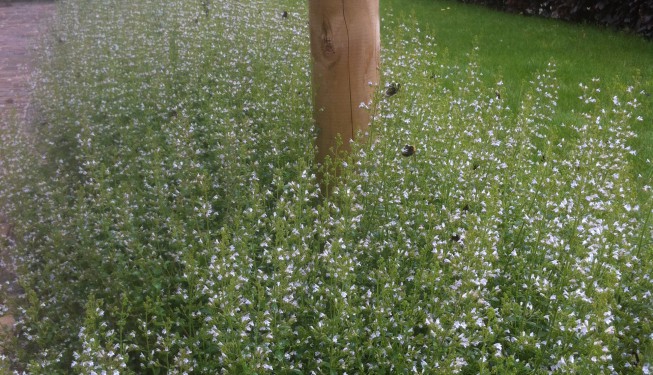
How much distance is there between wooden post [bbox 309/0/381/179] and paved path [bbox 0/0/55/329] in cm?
215

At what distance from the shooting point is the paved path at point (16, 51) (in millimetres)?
6711

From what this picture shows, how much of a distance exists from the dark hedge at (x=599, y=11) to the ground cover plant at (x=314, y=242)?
4.94m

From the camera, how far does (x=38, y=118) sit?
19.9 feet

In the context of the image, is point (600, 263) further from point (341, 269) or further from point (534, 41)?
point (534, 41)

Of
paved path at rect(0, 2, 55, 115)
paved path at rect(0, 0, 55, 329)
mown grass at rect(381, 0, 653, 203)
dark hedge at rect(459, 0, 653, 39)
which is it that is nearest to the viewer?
mown grass at rect(381, 0, 653, 203)

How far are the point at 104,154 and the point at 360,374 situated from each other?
3.01m

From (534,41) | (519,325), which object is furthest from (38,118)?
(534,41)

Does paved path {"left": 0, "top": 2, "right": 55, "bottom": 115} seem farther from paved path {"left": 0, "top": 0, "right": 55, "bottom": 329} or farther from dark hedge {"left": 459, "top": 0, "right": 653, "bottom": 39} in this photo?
dark hedge {"left": 459, "top": 0, "right": 653, "bottom": 39}

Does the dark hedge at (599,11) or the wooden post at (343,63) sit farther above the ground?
the wooden post at (343,63)

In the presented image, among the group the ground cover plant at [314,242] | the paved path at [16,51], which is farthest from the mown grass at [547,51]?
the paved path at [16,51]

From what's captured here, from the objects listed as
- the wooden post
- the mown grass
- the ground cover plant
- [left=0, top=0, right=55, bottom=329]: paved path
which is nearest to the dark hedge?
the mown grass

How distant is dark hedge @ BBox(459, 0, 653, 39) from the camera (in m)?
9.70

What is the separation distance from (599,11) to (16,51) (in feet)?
29.2

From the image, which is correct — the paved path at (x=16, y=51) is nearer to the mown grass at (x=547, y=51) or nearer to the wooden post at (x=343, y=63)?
the wooden post at (x=343, y=63)
